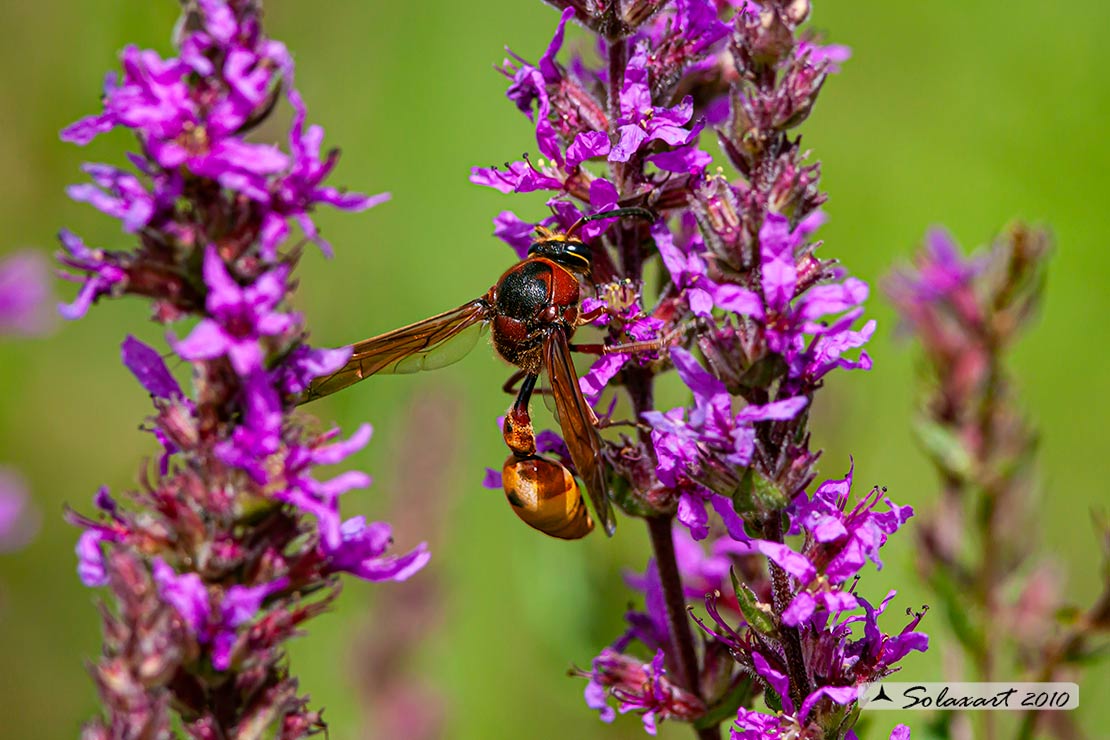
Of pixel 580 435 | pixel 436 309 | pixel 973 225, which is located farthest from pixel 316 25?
pixel 580 435

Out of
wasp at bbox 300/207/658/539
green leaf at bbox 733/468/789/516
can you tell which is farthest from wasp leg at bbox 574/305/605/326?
green leaf at bbox 733/468/789/516

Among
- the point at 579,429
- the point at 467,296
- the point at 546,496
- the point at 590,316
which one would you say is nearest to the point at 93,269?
the point at 579,429

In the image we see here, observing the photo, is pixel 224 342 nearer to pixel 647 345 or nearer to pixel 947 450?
pixel 647 345

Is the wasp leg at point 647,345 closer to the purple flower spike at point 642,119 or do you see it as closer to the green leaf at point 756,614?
the purple flower spike at point 642,119

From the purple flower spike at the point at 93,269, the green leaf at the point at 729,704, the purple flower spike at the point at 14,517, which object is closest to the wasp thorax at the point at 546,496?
the green leaf at the point at 729,704

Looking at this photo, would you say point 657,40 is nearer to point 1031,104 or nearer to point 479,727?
point 479,727

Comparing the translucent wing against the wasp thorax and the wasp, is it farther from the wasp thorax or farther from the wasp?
the wasp thorax
